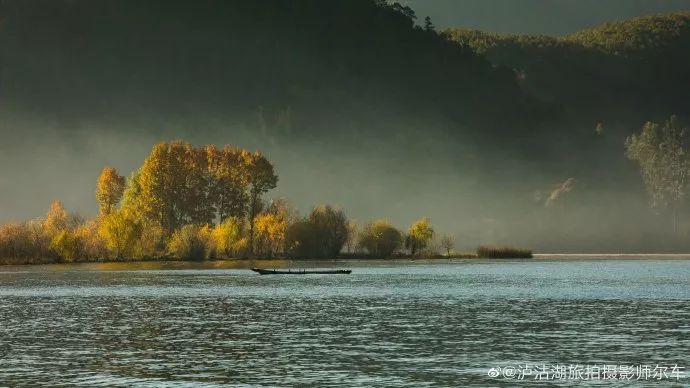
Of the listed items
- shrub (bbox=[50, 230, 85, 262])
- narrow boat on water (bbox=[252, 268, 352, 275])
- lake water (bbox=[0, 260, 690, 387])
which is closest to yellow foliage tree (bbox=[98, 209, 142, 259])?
shrub (bbox=[50, 230, 85, 262])

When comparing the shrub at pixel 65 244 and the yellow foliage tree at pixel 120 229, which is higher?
the yellow foliage tree at pixel 120 229

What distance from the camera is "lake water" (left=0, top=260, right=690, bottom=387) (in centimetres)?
5066

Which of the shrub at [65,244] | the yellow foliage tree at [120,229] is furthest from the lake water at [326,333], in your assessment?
the shrub at [65,244]

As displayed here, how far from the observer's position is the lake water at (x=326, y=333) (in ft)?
166

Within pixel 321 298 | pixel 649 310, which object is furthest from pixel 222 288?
pixel 649 310

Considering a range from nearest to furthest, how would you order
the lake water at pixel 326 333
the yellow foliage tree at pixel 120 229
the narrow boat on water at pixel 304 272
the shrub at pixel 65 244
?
the lake water at pixel 326 333, the narrow boat on water at pixel 304 272, the shrub at pixel 65 244, the yellow foliage tree at pixel 120 229

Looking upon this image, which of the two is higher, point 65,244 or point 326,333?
point 65,244

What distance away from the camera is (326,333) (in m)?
69.4

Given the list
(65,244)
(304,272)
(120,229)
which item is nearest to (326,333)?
(304,272)

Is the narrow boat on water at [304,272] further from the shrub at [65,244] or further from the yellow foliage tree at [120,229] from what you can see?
the shrub at [65,244]

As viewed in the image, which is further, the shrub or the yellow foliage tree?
the yellow foliage tree

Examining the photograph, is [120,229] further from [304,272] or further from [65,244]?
[304,272]

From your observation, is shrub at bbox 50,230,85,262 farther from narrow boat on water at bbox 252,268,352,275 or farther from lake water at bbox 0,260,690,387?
lake water at bbox 0,260,690,387

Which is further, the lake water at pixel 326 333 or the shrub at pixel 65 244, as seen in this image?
the shrub at pixel 65 244
